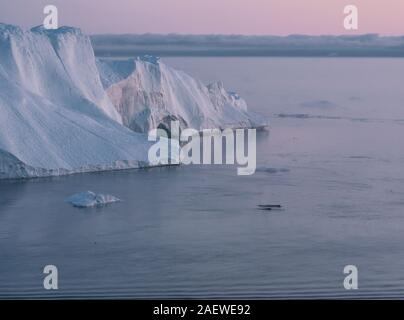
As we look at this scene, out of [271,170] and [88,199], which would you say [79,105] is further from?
[88,199]

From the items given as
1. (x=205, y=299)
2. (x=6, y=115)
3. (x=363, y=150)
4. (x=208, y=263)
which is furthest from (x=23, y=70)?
(x=205, y=299)

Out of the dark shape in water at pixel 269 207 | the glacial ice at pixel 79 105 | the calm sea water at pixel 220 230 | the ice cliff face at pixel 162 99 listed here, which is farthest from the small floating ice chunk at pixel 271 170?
the ice cliff face at pixel 162 99

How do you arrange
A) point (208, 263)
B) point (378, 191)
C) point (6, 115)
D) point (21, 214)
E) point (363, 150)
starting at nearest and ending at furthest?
point (208, 263) < point (21, 214) < point (378, 191) < point (6, 115) < point (363, 150)

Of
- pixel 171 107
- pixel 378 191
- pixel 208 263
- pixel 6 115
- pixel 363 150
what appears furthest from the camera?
pixel 171 107

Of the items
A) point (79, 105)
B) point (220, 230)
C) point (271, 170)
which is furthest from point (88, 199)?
point (79, 105)

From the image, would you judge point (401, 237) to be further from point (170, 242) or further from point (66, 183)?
point (66, 183)

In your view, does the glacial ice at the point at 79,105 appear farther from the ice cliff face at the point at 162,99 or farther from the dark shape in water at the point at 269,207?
the dark shape in water at the point at 269,207
